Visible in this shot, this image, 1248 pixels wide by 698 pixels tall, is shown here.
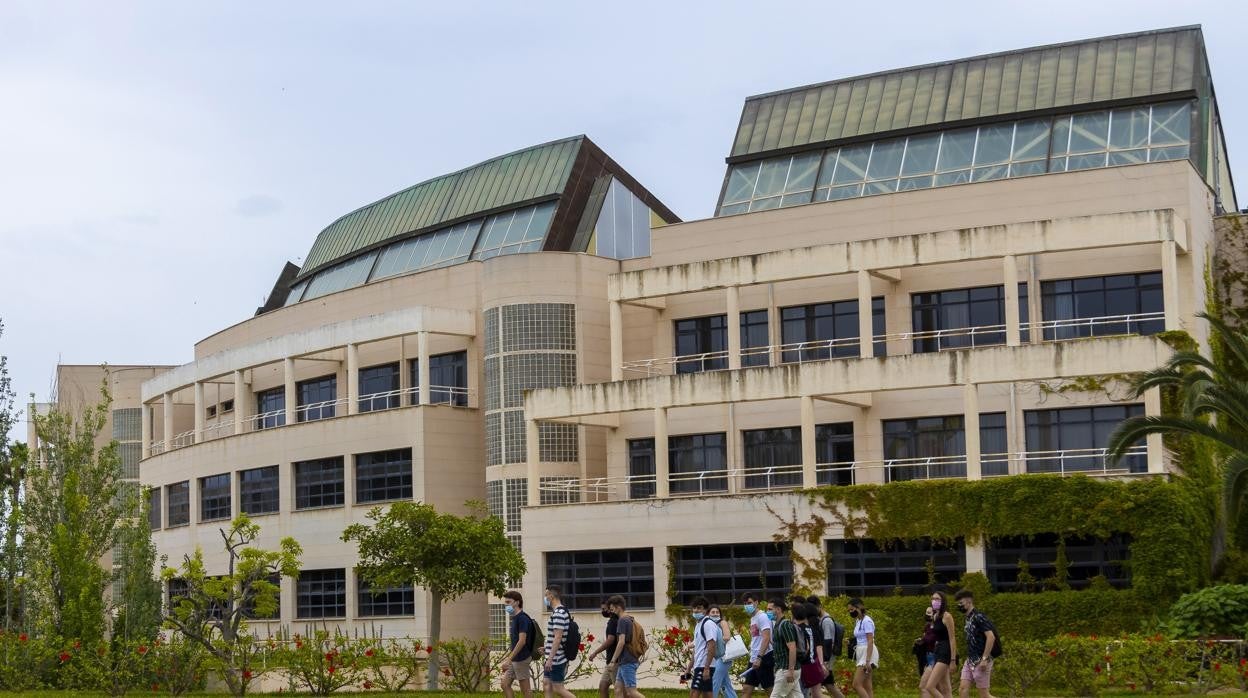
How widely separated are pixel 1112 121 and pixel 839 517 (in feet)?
45.4

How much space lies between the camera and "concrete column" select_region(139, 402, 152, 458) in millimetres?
59031

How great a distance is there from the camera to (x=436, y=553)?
117 feet

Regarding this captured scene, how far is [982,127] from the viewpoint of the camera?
45.3 meters

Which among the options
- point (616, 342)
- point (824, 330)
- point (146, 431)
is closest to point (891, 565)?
point (824, 330)

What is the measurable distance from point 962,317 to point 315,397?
20.8 metres

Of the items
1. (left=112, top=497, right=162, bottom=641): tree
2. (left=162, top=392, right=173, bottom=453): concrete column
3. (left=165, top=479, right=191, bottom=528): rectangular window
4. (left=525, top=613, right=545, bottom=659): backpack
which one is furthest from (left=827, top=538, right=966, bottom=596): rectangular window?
(left=162, top=392, right=173, bottom=453): concrete column

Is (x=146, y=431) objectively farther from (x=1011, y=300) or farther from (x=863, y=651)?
(x=863, y=651)

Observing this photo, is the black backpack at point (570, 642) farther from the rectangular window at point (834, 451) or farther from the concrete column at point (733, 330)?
the concrete column at point (733, 330)

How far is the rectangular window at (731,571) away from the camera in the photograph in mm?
38312

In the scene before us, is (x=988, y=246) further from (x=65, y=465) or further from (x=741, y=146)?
(x=65, y=465)

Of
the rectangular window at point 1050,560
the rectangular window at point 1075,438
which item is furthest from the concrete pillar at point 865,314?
the rectangular window at point 1050,560

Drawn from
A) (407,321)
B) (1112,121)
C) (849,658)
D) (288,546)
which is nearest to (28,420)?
(407,321)

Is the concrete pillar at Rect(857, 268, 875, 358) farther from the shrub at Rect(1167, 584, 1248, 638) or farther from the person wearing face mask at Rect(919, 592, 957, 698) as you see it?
the person wearing face mask at Rect(919, 592, 957, 698)

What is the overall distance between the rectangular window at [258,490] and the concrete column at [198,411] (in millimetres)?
3422
